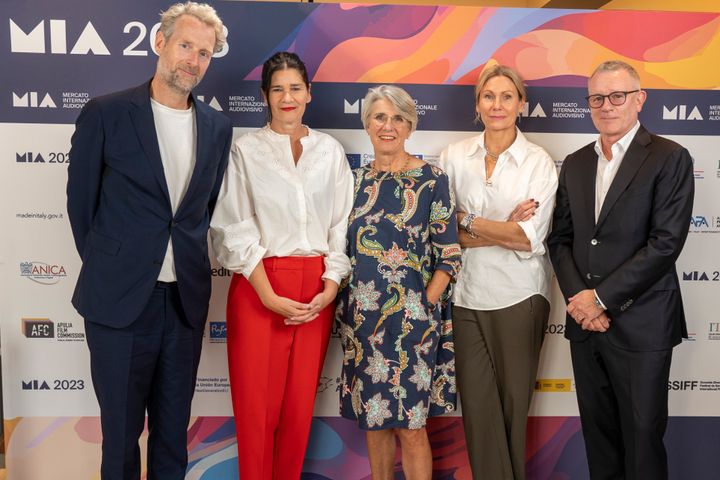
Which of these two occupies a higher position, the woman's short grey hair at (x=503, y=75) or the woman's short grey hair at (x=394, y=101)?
the woman's short grey hair at (x=503, y=75)

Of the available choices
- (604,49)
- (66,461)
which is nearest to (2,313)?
(66,461)

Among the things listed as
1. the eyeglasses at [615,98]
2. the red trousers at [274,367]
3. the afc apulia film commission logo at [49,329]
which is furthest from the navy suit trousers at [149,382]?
the eyeglasses at [615,98]

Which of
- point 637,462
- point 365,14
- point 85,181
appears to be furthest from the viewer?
point 365,14

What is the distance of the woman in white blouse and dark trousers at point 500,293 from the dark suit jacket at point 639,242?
0.63ft

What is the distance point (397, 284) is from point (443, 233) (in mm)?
290

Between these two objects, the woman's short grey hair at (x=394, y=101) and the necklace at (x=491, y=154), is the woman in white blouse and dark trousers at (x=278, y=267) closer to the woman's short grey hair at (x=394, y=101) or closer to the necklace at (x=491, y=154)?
the woman's short grey hair at (x=394, y=101)

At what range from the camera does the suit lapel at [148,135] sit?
7.14ft

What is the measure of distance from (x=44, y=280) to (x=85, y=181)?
3.30 ft

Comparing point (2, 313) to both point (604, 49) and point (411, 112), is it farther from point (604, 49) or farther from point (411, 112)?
point (604, 49)

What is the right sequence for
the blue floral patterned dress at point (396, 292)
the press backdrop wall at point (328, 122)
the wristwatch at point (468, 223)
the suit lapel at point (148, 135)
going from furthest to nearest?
the press backdrop wall at point (328, 122), the wristwatch at point (468, 223), the blue floral patterned dress at point (396, 292), the suit lapel at point (148, 135)

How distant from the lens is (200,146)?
2281 mm

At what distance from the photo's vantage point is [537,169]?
2686mm

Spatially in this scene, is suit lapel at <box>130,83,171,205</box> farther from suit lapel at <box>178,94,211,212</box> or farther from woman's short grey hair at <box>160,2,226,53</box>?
woman's short grey hair at <box>160,2,226,53</box>

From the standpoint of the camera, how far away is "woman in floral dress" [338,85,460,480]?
8.18ft
